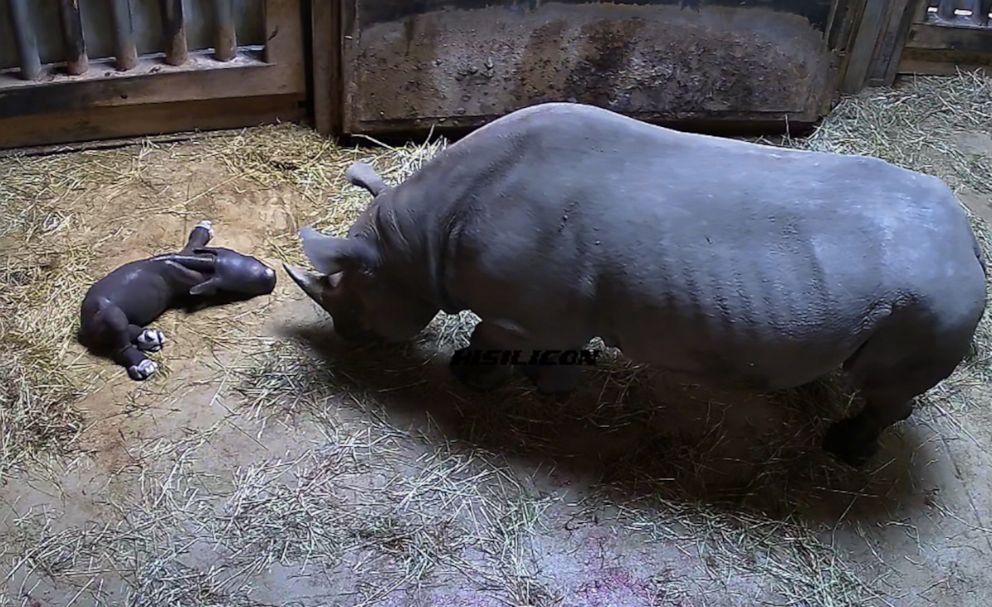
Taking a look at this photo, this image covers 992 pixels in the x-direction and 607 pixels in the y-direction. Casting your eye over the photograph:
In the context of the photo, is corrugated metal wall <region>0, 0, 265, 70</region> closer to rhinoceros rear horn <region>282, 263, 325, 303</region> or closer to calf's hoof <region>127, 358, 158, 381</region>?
rhinoceros rear horn <region>282, 263, 325, 303</region>

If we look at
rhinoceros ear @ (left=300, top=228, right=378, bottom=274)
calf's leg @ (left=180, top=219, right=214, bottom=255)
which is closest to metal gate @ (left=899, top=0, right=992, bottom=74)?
rhinoceros ear @ (left=300, top=228, right=378, bottom=274)

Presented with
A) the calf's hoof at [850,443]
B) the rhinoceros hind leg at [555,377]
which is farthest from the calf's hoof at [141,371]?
the calf's hoof at [850,443]

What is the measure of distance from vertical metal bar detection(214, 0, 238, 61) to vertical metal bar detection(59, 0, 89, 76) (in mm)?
501

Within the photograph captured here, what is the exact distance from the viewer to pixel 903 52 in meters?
A: 5.17

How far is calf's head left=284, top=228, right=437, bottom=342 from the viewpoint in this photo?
10.4 ft

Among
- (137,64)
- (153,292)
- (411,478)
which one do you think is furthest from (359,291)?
(137,64)

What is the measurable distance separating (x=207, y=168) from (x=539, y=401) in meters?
1.80

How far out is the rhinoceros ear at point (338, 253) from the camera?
3146mm

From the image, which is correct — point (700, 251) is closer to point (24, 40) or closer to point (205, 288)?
point (205, 288)

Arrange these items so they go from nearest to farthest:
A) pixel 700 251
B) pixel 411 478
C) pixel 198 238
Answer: pixel 700 251 → pixel 411 478 → pixel 198 238

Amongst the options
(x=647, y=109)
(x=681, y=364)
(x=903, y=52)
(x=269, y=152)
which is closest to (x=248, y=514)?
(x=681, y=364)

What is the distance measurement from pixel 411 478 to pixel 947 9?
377 centimetres

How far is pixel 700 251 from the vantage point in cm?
270

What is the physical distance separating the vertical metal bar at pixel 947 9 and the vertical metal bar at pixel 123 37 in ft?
12.4
